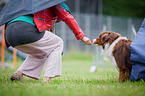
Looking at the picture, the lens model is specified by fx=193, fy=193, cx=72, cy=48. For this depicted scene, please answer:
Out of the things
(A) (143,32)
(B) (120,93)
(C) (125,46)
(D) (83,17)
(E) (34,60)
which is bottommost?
(B) (120,93)

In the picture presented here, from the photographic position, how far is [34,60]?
3.29 metres

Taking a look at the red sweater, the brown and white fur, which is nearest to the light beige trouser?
the red sweater

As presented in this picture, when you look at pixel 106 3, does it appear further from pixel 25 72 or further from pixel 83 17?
pixel 25 72

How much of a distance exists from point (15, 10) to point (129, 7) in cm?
2544

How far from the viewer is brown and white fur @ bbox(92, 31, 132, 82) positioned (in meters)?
3.30

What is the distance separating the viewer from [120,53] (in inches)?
132

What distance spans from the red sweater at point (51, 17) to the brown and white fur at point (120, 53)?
829 mm

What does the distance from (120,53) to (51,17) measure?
1355 millimetres

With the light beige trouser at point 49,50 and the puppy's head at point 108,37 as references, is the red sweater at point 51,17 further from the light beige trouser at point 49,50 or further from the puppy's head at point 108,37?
the puppy's head at point 108,37

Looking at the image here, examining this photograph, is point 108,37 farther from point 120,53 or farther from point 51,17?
point 51,17

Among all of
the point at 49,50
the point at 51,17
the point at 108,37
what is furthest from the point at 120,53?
the point at 51,17

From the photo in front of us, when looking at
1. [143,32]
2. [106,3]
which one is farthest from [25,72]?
[106,3]

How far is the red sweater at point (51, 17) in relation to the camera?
2.80 meters

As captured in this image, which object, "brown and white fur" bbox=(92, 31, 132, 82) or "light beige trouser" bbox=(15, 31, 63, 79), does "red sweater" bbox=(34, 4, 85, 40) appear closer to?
"light beige trouser" bbox=(15, 31, 63, 79)
